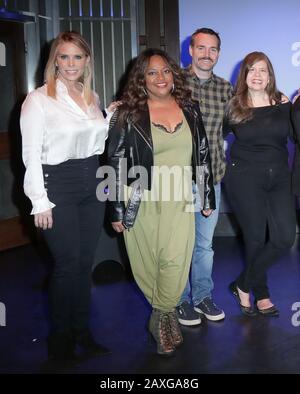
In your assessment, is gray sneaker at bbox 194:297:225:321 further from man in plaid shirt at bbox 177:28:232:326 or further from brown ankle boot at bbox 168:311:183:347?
brown ankle boot at bbox 168:311:183:347

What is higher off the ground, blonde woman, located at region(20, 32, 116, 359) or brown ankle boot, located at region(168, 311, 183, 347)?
blonde woman, located at region(20, 32, 116, 359)

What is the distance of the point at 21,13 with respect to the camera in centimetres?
486

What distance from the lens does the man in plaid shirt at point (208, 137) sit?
124 inches

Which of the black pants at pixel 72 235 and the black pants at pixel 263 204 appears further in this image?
the black pants at pixel 263 204

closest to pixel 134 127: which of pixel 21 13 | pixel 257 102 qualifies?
pixel 257 102

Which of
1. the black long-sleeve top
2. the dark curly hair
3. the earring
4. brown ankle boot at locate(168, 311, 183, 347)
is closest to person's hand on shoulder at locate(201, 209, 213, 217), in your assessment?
the black long-sleeve top

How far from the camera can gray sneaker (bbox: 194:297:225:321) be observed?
3.29 metres

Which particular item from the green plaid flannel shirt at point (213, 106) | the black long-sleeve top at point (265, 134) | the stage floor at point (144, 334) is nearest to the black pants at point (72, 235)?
the stage floor at point (144, 334)

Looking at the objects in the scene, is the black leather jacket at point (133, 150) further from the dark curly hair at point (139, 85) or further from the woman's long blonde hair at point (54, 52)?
the woman's long blonde hair at point (54, 52)

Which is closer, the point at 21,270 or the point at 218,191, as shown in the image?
the point at 218,191

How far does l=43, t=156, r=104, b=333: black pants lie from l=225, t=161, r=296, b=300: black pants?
84cm

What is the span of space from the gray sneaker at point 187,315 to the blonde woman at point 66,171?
23.6 inches
